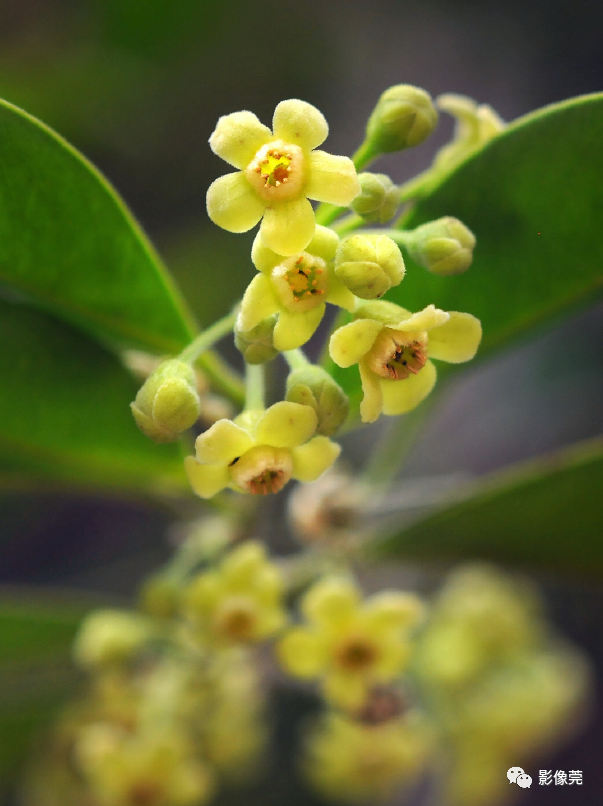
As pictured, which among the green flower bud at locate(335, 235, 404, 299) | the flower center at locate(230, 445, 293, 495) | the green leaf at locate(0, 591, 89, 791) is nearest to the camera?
the green flower bud at locate(335, 235, 404, 299)

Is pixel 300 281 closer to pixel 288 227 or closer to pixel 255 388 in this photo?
pixel 288 227

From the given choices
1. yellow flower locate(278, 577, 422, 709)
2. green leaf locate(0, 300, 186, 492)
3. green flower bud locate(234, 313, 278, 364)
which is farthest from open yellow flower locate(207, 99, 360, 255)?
yellow flower locate(278, 577, 422, 709)

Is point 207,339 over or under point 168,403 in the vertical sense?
over

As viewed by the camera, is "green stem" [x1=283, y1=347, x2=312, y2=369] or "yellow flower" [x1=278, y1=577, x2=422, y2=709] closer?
"green stem" [x1=283, y1=347, x2=312, y2=369]

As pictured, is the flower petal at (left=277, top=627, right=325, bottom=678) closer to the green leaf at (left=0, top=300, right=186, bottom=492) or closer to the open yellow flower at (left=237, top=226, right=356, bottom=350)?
the green leaf at (left=0, top=300, right=186, bottom=492)

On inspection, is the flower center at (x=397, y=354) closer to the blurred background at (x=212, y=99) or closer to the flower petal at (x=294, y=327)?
the flower petal at (x=294, y=327)

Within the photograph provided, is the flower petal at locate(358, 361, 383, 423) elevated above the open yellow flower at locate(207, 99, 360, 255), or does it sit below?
below

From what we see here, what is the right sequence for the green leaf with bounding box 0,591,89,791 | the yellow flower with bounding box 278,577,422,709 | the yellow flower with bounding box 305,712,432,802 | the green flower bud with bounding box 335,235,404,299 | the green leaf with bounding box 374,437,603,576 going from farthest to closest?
the yellow flower with bounding box 305,712,432,802 < the green leaf with bounding box 0,591,89,791 < the yellow flower with bounding box 278,577,422,709 < the green leaf with bounding box 374,437,603,576 < the green flower bud with bounding box 335,235,404,299

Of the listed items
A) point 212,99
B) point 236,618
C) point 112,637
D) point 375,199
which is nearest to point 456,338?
point 375,199
